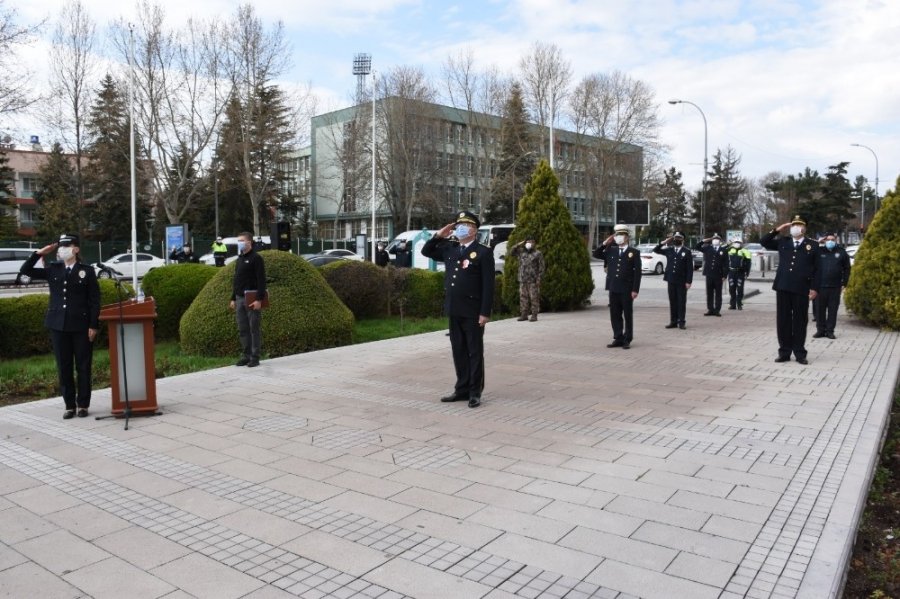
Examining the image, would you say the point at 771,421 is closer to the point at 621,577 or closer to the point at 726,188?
the point at 621,577

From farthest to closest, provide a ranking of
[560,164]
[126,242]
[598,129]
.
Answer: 1. [560,164]
2. [598,129]
3. [126,242]

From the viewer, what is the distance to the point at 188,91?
43156 millimetres

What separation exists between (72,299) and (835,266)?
41.4 ft

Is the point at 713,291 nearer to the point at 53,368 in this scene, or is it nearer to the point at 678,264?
the point at 678,264

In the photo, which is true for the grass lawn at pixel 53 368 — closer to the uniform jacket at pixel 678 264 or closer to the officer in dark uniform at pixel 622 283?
the officer in dark uniform at pixel 622 283

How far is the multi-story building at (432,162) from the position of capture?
58.6 meters

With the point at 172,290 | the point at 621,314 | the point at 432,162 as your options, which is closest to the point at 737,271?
the point at 621,314

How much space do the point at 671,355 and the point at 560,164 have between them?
58975 mm

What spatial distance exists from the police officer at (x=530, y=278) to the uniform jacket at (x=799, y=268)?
6253mm

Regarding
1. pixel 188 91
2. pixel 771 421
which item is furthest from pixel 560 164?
pixel 771 421

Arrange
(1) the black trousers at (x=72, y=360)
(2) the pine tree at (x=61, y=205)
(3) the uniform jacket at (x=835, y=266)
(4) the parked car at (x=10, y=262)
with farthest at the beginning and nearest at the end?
(2) the pine tree at (x=61, y=205) < (4) the parked car at (x=10, y=262) < (3) the uniform jacket at (x=835, y=266) < (1) the black trousers at (x=72, y=360)

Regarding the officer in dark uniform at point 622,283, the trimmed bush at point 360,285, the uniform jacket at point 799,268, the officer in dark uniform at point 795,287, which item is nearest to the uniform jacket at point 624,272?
the officer in dark uniform at point 622,283

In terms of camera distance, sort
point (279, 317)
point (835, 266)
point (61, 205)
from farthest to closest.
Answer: point (61, 205), point (835, 266), point (279, 317)

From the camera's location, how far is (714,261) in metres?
17.6
